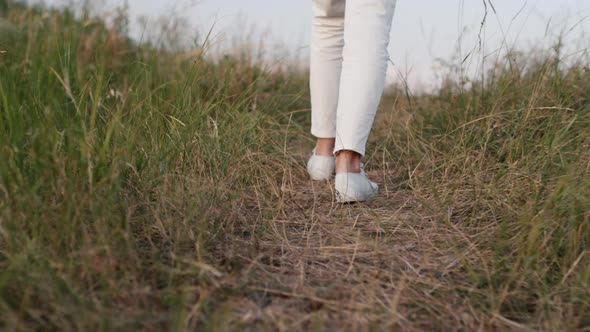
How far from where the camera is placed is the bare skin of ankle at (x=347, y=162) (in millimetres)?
1545

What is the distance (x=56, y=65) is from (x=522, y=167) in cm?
136

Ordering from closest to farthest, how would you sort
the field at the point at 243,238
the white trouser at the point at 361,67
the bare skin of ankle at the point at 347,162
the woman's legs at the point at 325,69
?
the field at the point at 243,238, the white trouser at the point at 361,67, the bare skin of ankle at the point at 347,162, the woman's legs at the point at 325,69

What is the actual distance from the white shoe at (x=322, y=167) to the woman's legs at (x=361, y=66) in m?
0.28

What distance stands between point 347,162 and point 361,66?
0.26 meters

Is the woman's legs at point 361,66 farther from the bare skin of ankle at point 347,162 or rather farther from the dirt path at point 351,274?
the dirt path at point 351,274

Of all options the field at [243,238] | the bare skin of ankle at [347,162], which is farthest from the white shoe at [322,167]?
the bare skin of ankle at [347,162]

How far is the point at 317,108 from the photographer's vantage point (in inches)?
71.6

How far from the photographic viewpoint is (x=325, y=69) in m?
1.79

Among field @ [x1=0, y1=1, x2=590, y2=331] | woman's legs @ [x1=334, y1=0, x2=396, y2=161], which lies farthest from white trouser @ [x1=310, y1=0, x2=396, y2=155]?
field @ [x1=0, y1=1, x2=590, y2=331]

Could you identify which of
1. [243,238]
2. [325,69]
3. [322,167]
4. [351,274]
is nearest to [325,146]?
[322,167]

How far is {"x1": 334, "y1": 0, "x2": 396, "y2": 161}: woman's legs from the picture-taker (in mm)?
1444

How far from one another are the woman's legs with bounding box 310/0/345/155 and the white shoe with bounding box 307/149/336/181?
0.02 metres

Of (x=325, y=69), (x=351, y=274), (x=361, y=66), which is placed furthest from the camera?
(x=325, y=69)

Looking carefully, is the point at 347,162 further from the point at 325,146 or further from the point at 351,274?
the point at 351,274
